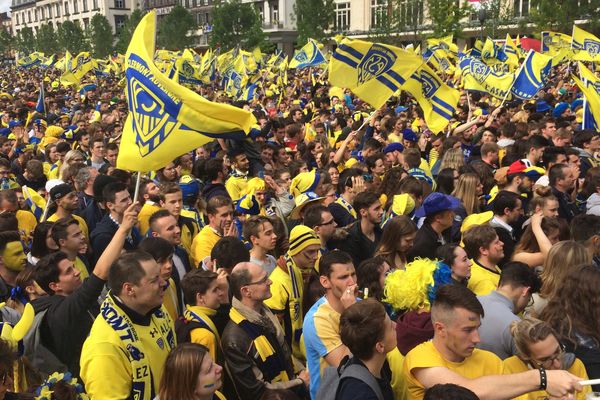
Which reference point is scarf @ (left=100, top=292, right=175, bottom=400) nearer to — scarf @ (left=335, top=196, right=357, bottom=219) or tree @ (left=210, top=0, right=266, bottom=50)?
scarf @ (left=335, top=196, right=357, bottom=219)

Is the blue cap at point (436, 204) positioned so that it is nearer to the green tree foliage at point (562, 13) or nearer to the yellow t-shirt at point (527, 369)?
the yellow t-shirt at point (527, 369)

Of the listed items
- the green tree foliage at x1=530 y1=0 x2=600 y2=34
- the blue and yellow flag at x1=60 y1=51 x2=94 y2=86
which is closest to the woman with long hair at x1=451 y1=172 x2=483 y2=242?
the blue and yellow flag at x1=60 y1=51 x2=94 y2=86

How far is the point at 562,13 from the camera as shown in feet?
118

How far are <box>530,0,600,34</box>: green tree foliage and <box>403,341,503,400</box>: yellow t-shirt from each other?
37129 mm

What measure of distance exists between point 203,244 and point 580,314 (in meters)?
3.32

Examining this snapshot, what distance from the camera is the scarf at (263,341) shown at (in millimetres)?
3957

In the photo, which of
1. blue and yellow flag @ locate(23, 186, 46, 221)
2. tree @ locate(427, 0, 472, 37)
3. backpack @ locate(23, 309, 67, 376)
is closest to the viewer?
backpack @ locate(23, 309, 67, 376)

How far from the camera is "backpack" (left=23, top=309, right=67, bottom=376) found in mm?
3797

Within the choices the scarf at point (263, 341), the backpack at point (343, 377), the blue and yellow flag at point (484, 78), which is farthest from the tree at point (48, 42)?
the backpack at point (343, 377)

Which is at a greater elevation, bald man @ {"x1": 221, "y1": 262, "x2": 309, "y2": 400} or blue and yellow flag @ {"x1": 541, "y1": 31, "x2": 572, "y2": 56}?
blue and yellow flag @ {"x1": 541, "y1": 31, "x2": 572, "y2": 56}

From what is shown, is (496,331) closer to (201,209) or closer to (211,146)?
(201,209)

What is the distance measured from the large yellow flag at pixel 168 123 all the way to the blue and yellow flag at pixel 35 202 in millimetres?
3250

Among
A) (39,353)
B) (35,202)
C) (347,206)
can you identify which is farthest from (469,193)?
(35,202)

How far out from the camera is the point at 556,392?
2.93 metres
